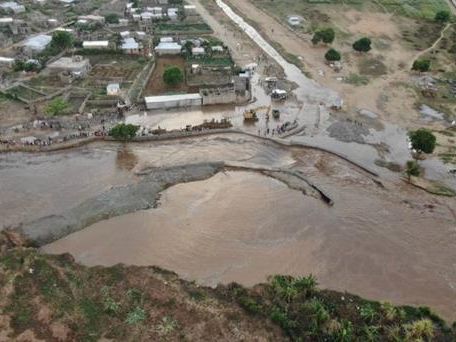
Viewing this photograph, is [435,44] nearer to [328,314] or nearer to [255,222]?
[255,222]

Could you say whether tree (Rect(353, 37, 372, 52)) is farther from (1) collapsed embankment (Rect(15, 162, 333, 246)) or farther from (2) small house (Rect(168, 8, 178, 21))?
(1) collapsed embankment (Rect(15, 162, 333, 246))

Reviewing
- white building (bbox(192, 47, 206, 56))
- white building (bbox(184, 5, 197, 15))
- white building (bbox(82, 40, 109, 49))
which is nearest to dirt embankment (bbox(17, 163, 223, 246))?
white building (bbox(192, 47, 206, 56))

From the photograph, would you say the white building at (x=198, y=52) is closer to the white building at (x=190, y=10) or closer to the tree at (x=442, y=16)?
the white building at (x=190, y=10)

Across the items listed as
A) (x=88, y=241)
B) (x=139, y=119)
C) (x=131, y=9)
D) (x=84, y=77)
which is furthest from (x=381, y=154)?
(x=131, y=9)

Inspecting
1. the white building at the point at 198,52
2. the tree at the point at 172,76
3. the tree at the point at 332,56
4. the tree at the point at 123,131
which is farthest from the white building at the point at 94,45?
the tree at the point at 332,56

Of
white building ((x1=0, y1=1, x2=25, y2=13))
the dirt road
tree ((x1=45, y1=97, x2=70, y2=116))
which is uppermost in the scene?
white building ((x1=0, y1=1, x2=25, y2=13))

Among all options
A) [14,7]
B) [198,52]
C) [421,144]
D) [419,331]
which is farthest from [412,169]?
[14,7]
